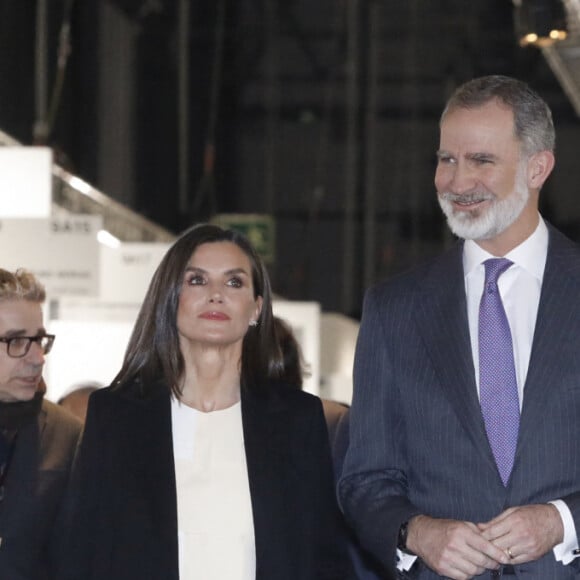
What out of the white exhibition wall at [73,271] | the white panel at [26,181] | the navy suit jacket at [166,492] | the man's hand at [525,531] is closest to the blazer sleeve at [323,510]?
the navy suit jacket at [166,492]

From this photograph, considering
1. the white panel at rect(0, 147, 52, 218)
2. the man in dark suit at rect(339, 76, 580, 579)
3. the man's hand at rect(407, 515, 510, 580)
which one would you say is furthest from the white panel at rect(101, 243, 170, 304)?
the man's hand at rect(407, 515, 510, 580)

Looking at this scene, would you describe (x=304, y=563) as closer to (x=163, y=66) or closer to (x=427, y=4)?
(x=163, y=66)

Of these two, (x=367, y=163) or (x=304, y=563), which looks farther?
(x=367, y=163)

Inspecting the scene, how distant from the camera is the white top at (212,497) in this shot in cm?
353

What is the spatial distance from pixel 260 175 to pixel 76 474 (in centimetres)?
1708

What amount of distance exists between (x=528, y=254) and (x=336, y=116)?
17675mm

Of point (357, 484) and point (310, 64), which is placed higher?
point (310, 64)

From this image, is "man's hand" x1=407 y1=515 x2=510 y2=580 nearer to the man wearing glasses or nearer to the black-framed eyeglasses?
the man wearing glasses

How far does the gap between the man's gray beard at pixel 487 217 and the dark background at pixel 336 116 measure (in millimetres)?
16341

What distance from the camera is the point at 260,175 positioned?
814 inches

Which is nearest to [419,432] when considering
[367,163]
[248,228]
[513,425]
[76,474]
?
[513,425]

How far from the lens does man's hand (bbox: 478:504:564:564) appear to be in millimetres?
2916

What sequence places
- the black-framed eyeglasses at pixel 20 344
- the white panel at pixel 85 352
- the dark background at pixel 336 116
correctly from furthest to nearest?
1. the dark background at pixel 336 116
2. the white panel at pixel 85 352
3. the black-framed eyeglasses at pixel 20 344

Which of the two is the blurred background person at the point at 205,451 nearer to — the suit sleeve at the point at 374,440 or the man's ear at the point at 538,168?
the suit sleeve at the point at 374,440
